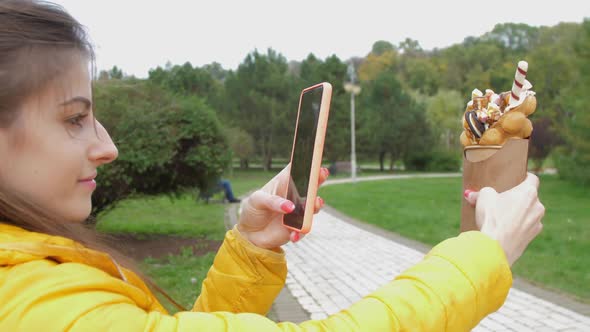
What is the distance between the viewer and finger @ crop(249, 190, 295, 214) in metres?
1.27

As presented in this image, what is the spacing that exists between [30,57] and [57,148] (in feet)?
0.57

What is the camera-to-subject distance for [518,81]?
61.9 inches

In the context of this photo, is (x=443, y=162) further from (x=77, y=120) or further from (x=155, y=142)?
(x=77, y=120)

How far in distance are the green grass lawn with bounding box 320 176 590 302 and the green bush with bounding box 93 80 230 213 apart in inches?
157

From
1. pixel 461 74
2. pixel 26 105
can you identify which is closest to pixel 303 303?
pixel 26 105

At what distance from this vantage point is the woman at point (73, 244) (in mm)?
794

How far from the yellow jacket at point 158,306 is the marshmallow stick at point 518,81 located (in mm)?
727

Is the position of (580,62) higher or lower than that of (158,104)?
higher

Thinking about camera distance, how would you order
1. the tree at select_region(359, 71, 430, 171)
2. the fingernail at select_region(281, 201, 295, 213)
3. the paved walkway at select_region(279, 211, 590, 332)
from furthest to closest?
the tree at select_region(359, 71, 430, 171), the paved walkway at select_region(279, 211, 590, 332), the fingernail at select_region(281, 201, 295, 213)

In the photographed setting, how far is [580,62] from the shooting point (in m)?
15.2

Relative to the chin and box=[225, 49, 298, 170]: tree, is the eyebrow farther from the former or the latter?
box=[225, 49, 298, 170]: tree

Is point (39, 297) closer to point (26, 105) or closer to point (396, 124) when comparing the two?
point (26, 105)

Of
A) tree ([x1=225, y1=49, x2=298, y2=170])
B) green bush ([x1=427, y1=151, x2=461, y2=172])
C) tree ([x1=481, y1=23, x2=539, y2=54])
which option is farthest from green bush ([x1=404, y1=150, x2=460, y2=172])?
tree ([x1=481, y1=23, x2=539, y2=54])

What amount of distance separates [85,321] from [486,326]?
14.2 ft
